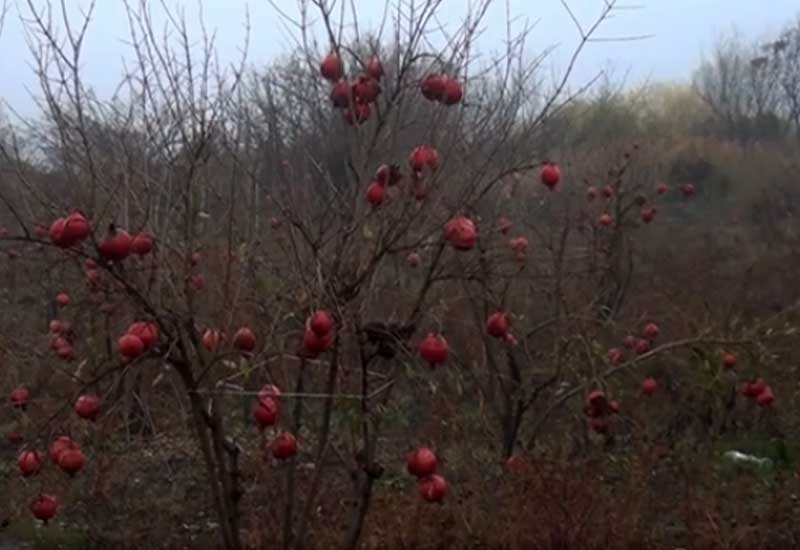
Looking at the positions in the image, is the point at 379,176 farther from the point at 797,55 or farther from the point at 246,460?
the point at 797,55

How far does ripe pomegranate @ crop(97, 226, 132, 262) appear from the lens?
4168 mm

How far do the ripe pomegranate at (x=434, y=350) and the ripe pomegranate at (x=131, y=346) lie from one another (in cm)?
90

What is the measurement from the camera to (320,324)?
419 cm

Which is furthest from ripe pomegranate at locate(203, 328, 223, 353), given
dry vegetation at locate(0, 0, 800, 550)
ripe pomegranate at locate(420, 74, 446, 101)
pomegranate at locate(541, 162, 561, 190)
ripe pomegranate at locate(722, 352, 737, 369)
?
ripe pomegranate at locate(722, 352, 737, 369)

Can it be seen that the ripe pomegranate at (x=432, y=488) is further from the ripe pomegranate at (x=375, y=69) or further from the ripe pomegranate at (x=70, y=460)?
the ripe pomegranate at (x=375, y=69)

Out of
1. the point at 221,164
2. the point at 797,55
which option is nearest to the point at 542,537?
the point at 221,164

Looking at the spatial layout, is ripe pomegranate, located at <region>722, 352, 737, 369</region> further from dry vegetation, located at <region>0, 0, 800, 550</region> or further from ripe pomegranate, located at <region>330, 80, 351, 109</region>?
ripe pomegranate, located at <region>330, 80, 351, 109</region>

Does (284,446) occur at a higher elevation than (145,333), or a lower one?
lower

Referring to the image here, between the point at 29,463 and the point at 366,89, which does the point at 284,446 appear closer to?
the point at 29,463

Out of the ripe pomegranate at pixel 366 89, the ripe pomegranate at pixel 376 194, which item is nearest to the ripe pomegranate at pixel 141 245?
the ripe pomegranate at pixel 376 194

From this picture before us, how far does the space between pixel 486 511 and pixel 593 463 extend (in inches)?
24.6

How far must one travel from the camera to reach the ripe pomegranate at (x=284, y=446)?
459 cm

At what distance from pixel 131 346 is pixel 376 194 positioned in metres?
0.93

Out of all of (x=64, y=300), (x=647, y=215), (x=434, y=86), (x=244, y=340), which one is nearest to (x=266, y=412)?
(x=244, y=340)
